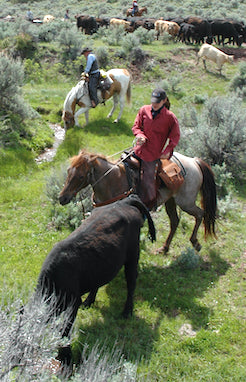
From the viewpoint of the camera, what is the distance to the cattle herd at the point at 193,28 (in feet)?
74.1

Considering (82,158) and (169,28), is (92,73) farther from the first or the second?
(169,28)

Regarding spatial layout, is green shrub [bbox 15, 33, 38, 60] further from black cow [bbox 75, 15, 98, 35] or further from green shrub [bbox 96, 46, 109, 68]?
black cow [bbox 75, 15, 98, 35]

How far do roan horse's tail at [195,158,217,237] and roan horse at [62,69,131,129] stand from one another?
626 cm

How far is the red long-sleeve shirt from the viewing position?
5.79 m

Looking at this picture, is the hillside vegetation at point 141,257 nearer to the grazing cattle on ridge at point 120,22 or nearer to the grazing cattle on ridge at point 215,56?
the grazing cattle on ridge at point 215,56

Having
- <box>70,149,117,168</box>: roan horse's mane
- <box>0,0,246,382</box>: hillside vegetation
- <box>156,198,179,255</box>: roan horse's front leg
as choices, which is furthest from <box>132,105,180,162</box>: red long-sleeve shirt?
<box>0,0,246,382</box>: hillside vegetation

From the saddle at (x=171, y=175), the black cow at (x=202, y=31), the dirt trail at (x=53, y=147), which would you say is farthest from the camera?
the black cow at (x=202, y=31)

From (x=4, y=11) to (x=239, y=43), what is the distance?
2504 cm

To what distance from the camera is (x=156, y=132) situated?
590 centimetres

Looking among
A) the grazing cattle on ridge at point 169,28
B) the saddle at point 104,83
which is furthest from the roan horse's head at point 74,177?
the grazing cattle on ridge at point 169,28

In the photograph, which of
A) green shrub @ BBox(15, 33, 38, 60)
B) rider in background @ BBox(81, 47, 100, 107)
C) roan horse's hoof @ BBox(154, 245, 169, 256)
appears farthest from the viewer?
green shrub @ BBox(15, 33, 38, 60)

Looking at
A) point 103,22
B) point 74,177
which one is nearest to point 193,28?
point 103,22

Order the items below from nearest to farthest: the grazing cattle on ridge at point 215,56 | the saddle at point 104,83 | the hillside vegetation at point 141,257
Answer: the hillside vegetation at point 141,257
the saddle at point 104,83
the grazing cattle on ridge at point 215,56

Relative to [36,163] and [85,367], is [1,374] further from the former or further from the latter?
[36,163]
